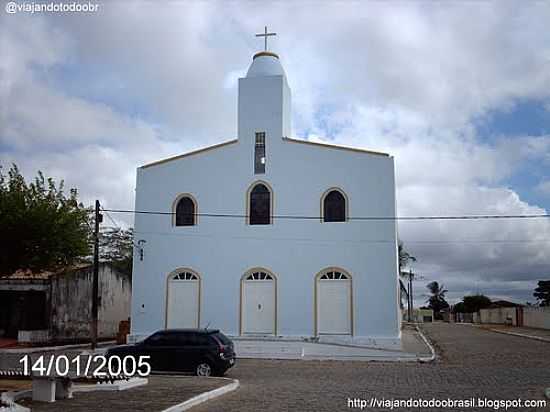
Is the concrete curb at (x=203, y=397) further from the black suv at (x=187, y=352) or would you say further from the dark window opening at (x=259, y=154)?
the dark window opening at (x=259, y=154)

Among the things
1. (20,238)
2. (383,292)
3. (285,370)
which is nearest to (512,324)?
(383,292)

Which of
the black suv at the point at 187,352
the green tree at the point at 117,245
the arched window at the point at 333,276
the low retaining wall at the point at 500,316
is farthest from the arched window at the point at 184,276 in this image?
the low retaining wall at the point at 500,316

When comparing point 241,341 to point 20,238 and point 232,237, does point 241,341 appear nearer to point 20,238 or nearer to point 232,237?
point 232,237

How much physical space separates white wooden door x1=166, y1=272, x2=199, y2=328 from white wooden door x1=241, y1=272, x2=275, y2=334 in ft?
6.64

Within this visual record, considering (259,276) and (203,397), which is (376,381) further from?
(259,276)

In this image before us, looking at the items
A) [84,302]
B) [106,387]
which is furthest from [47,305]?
[106,387]

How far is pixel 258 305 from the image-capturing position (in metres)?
25.3

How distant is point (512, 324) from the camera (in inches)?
2162

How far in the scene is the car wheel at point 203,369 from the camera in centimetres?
1695

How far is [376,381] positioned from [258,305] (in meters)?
10.1

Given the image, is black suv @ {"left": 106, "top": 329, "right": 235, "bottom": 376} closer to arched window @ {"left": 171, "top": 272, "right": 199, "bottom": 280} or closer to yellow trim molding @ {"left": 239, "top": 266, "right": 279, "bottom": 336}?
yellow trim molding @ {"left": 239, "top": 266, "right": 279, "bottom": 336}

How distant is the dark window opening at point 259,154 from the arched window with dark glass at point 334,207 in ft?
9.51

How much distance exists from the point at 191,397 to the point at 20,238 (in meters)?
9.26

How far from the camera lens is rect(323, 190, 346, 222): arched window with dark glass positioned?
25.3m
